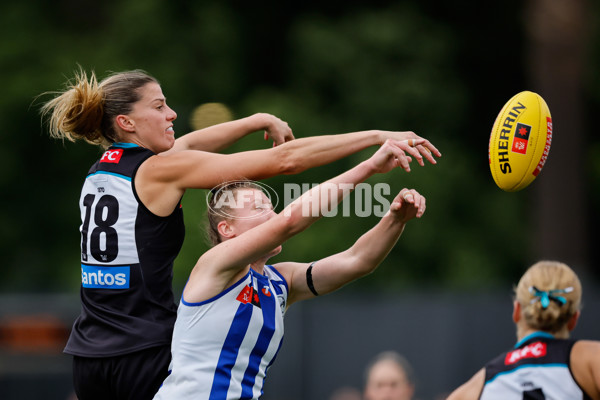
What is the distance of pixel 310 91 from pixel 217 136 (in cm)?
1245

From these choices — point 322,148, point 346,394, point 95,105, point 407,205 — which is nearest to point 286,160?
point 322,148

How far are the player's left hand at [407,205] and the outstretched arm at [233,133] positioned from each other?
2.22 feet

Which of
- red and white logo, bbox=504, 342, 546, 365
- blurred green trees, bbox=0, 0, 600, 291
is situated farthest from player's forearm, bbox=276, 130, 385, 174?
blurred green trees, bbox=0, 0, 600, 291

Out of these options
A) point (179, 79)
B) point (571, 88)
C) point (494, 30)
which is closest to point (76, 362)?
point (571, 88)

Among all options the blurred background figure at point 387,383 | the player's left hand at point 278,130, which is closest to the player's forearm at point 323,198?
the player's left hand at point 278,130

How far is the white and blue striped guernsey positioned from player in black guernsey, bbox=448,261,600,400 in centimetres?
108

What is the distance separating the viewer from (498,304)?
38.3ft

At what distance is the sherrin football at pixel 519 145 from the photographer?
15.1 feet

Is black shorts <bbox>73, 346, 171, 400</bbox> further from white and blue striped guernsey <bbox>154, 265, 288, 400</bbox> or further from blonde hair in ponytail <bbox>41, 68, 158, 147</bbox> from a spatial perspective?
blonde hair in ponytail <bbox>41, 68, 158, 147</bbox>

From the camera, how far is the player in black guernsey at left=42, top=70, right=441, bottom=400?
4.19 metres

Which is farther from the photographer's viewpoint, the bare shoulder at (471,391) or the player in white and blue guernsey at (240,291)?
the bare shoulder at (471,391)

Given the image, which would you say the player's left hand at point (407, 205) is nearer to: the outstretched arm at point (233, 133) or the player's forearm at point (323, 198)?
the player's forearm at point (323, 198)

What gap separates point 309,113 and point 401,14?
248 cm

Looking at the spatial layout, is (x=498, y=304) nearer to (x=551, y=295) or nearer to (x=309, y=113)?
(x=309, y=113)
